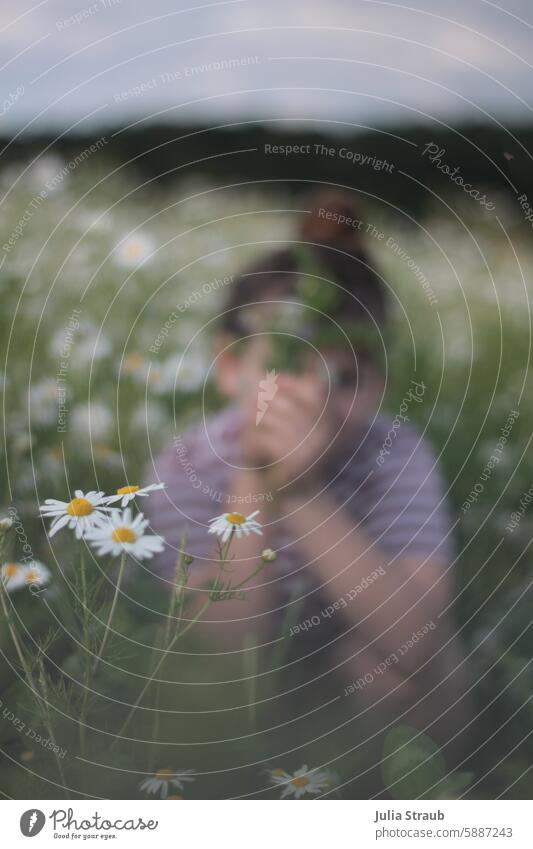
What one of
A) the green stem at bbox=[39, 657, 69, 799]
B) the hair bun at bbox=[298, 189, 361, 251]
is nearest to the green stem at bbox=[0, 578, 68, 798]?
the green stem at bbox=[39, 657, 69, 799]

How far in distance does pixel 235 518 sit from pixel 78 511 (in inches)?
5.1

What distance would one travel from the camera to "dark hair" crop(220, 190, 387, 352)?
733 mm

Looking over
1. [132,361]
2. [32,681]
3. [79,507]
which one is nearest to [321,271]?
[132,361]

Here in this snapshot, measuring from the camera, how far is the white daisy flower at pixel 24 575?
733 mm

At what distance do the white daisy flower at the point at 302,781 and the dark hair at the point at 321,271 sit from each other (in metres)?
0.37

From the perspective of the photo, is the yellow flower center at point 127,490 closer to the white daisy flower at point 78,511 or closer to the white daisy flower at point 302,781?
the white daisy flower at point 78,511

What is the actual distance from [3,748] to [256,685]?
0.71 feet

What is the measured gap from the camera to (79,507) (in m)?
0.74

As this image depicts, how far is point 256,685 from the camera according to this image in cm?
75
